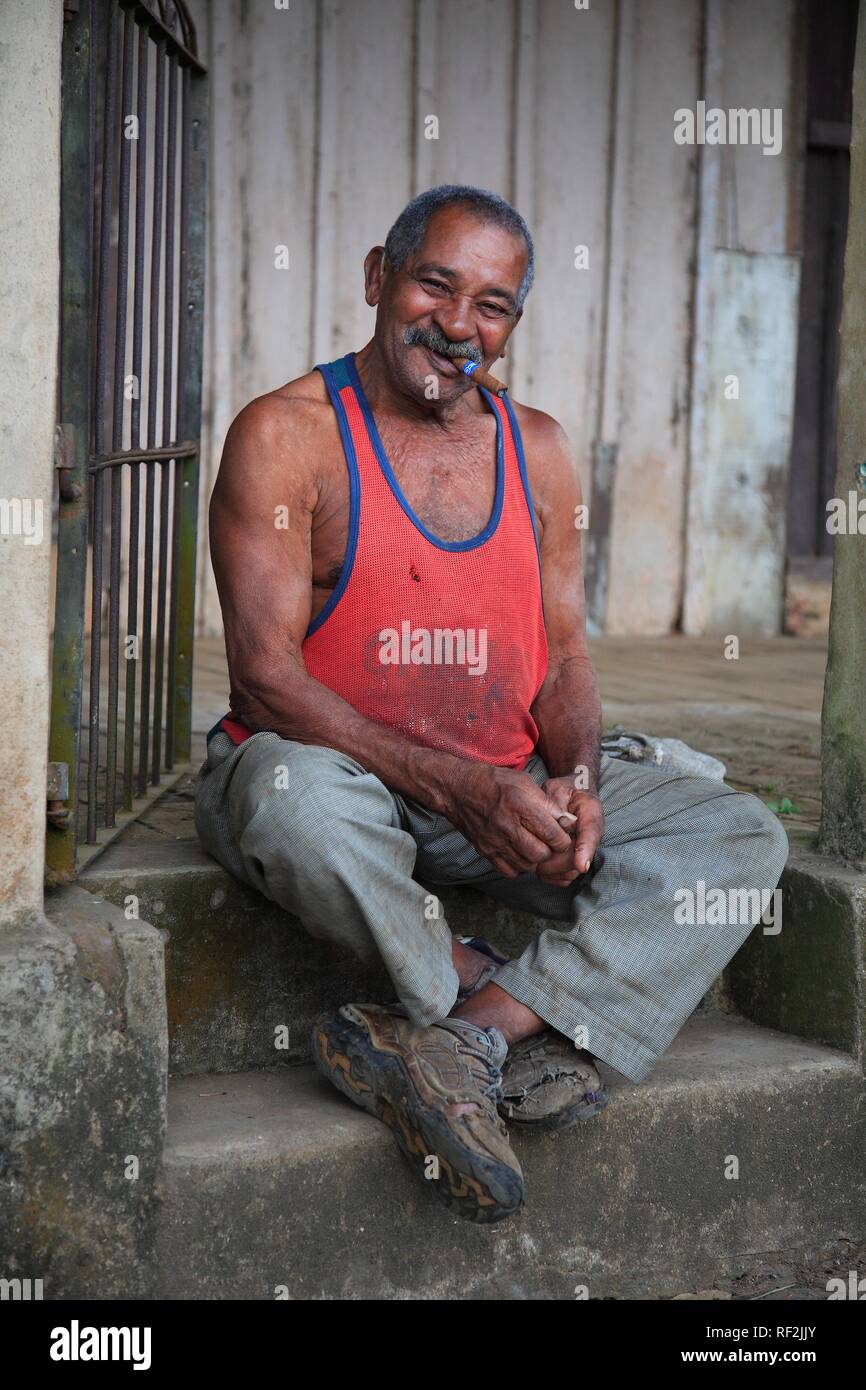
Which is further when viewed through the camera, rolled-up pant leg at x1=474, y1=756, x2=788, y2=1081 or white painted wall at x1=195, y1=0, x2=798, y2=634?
white painted wall at x1=195, y1=0, x2=798, y2=634

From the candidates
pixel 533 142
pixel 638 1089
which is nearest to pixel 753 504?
pixel 533 142

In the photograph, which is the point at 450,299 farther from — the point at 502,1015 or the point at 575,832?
the point at 502,1015

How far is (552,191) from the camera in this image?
20.0 ft

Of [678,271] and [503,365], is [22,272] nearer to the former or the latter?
[503,365]

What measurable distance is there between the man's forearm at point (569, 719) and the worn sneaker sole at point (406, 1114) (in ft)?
2.04

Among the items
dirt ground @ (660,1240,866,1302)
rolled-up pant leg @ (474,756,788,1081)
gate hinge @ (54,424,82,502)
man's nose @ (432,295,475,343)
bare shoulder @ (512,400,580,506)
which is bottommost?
dirt ground @ (660,1240,866,1302)

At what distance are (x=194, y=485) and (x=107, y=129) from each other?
1054 mm

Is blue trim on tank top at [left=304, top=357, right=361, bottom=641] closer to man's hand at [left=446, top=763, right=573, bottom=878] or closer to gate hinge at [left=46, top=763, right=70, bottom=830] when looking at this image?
man's hand at [left=446, top=763, right=573, bottom=878]

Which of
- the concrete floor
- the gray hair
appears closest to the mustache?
the gray hair

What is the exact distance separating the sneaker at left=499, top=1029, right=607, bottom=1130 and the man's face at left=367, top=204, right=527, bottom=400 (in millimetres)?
1122

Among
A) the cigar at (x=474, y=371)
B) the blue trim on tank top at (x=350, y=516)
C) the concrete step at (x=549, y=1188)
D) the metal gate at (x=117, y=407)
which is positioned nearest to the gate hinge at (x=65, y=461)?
the metal gate at (x=117, y=407)

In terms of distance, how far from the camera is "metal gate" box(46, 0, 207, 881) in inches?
88.0

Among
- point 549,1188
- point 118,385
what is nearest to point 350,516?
point 118,385
